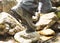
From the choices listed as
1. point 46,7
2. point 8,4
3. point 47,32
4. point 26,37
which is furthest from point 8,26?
point 8,4

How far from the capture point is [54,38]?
2.37m

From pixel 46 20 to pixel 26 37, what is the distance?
0.58 metres

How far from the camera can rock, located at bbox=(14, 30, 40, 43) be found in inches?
87.7

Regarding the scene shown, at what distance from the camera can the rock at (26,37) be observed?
223cm

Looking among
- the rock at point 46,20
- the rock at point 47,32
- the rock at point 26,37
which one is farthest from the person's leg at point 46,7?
the rock at point 26,37

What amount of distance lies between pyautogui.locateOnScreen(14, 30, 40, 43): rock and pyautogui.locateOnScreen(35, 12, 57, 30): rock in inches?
11.2

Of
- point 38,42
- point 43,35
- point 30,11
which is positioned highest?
point 30,11

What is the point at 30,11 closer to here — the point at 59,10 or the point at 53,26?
the point at 53,26

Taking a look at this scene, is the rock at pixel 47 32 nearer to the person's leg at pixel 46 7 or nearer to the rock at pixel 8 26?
the rock at pixel 8 26

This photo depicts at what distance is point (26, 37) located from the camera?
2.31 metres

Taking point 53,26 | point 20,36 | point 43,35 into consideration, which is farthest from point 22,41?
point 53,26

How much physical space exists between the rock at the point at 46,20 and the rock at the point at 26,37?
0.93ft

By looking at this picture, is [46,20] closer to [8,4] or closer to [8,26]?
[8,26]

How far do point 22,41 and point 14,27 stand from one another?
17.3 inches
